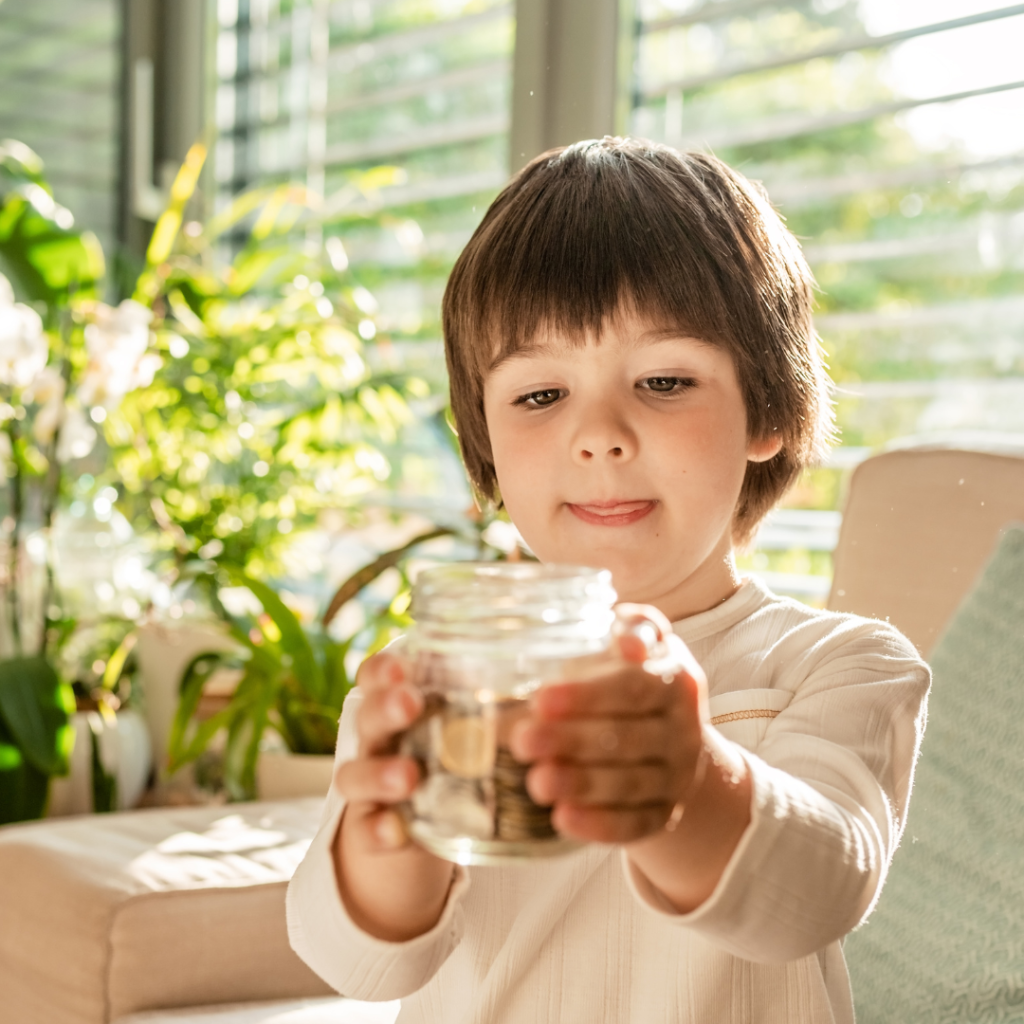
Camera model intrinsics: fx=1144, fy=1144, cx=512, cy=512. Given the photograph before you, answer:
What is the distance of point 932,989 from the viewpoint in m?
0.91

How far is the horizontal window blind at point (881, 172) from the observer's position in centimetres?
156

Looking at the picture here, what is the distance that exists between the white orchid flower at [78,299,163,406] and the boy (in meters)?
1.02

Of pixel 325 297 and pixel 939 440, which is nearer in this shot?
pixel 939 440

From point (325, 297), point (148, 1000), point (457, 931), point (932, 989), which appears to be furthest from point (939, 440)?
point (325, 297)

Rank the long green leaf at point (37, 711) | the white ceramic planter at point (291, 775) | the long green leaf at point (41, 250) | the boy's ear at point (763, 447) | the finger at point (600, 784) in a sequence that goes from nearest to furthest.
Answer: the finger at point (600, 784) → the boy's ear at point (763, 447) → the white ceramic planter at point (291, 775) → the long green leaf at point (37, 711) → the long green leaf at point (41, 250)

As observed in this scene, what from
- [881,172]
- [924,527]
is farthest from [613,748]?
[881,172]

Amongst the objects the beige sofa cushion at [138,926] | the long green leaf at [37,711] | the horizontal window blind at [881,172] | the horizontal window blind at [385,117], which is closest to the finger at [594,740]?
the beige sofa cushion at [138,926]

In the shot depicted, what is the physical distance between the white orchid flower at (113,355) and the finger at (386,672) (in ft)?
4.73

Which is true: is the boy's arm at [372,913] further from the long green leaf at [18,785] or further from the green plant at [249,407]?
the green plant at [249,407]

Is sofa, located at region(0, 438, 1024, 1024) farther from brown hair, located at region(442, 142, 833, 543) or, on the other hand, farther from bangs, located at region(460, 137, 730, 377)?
bangs, located at region(460, 137, 730, 377)

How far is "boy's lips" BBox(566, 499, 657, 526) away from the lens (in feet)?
2.43

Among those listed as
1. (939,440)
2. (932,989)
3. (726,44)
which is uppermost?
(726,44)

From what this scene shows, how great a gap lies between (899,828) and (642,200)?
1.43 feet

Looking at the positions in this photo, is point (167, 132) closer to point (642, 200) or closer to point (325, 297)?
point (325, 297)
